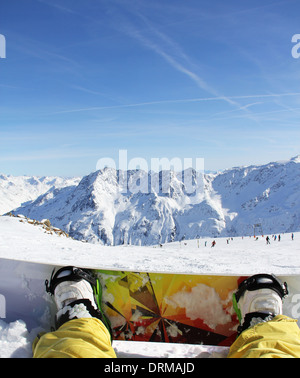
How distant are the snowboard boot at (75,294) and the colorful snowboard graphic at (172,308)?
228mm

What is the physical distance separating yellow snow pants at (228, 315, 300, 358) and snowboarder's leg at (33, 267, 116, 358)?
1.14m

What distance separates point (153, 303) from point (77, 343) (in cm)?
155

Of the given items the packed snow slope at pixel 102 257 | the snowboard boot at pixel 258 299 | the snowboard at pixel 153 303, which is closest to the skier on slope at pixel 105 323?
the snowboard boot at pixel 258 299

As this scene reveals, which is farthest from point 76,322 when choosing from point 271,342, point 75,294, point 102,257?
point 102,257

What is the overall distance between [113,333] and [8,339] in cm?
122

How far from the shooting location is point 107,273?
12.6 ft

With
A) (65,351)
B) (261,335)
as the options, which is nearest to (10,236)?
(65,351)

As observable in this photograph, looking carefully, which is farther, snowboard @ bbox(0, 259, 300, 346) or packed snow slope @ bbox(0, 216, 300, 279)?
packed snow slope @ bbox(0, 216, 300, 279)

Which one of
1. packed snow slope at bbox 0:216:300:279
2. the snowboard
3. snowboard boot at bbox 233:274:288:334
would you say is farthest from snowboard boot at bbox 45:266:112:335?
packed snow slope at bbox 0:216:300:279

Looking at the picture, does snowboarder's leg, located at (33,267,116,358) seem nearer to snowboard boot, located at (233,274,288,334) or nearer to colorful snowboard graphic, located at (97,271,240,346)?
colorful snowboard graphic, located at (97,271,240,346)

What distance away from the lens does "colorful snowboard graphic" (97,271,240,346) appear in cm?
345

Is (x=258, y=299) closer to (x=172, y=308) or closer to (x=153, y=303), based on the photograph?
(x=172, y=308)

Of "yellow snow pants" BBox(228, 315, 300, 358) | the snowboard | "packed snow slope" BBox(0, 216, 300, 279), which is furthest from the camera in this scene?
"packed snow slope" BBox(0, 216, 300, 279)

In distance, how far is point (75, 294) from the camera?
11.2 ft
